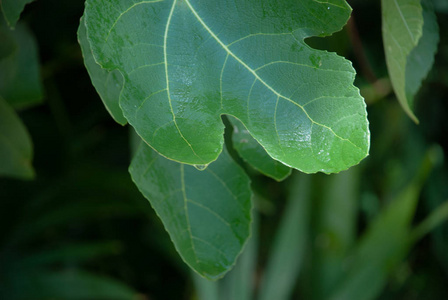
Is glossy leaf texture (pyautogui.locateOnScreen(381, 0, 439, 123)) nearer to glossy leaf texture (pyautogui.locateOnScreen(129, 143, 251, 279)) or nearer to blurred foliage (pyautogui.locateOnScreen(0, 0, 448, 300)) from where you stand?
glossy leaf texture (pyautogui.locateOnScreen(129, 143, 251, 279))

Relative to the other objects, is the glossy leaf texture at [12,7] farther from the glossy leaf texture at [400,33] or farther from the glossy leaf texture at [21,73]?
the glossy leaf texture at [400,33]

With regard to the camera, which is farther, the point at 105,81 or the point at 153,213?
the point at 153,213

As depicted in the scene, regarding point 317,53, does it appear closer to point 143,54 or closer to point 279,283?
point 143,54

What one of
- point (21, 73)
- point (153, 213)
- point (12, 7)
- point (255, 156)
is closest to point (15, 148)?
point (21, 73)

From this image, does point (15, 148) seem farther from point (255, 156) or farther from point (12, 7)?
point (255, 156)

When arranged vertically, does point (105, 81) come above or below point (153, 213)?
above

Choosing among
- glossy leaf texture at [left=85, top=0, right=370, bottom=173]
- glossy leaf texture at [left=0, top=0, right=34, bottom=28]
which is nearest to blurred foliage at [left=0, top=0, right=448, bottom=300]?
glossy leaf texture at [left=0, top=0, right=34, bottom=28]
